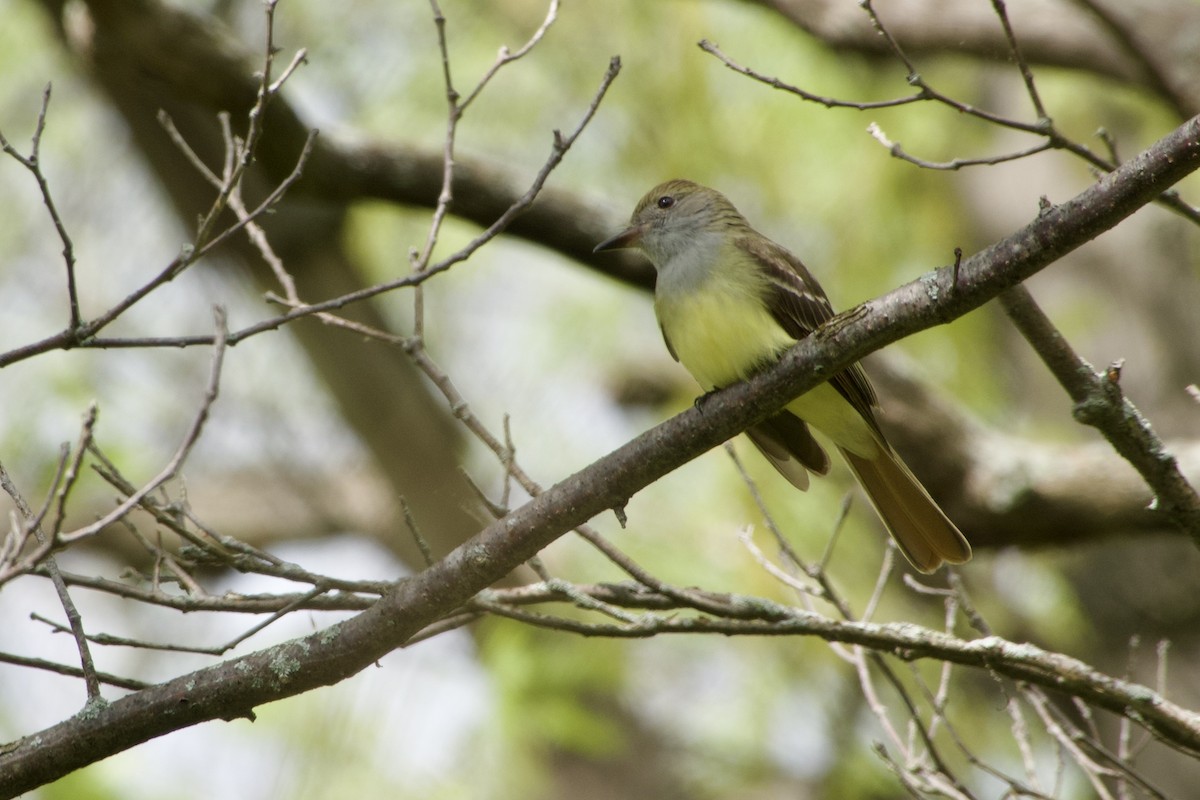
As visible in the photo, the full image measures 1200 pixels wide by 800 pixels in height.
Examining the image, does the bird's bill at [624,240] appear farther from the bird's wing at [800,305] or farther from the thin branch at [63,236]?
the thin branch at [63,236]

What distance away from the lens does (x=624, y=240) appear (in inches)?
197

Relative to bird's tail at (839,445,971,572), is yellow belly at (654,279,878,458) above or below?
above

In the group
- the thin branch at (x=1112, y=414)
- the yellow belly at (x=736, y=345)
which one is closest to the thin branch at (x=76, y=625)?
the yellow belly at (x=736, y=345)

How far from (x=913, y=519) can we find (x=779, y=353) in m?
0.74

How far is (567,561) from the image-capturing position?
7.45m

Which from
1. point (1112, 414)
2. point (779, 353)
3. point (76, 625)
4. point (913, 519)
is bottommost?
point (76, 625)

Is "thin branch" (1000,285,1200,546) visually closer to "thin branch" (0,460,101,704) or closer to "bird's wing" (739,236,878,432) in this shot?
"bird's wing" (739,236,878,432)

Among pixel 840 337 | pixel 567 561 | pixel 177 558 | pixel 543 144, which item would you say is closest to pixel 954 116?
pixel 543 144

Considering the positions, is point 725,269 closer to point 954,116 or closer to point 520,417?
point 520,417

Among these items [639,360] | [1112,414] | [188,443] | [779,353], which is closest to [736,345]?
[779,353]

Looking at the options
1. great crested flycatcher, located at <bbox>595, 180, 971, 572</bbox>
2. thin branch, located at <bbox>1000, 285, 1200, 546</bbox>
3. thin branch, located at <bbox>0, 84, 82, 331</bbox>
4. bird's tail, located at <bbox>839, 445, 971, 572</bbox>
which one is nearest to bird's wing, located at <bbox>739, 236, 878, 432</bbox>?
great crested flycatcher, located at <bbox>595, 180, 971, 572</bbox>

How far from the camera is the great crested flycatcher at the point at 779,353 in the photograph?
12.7ft

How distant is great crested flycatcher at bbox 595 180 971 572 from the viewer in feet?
12.7

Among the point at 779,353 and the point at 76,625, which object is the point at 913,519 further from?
the point at 76,625
